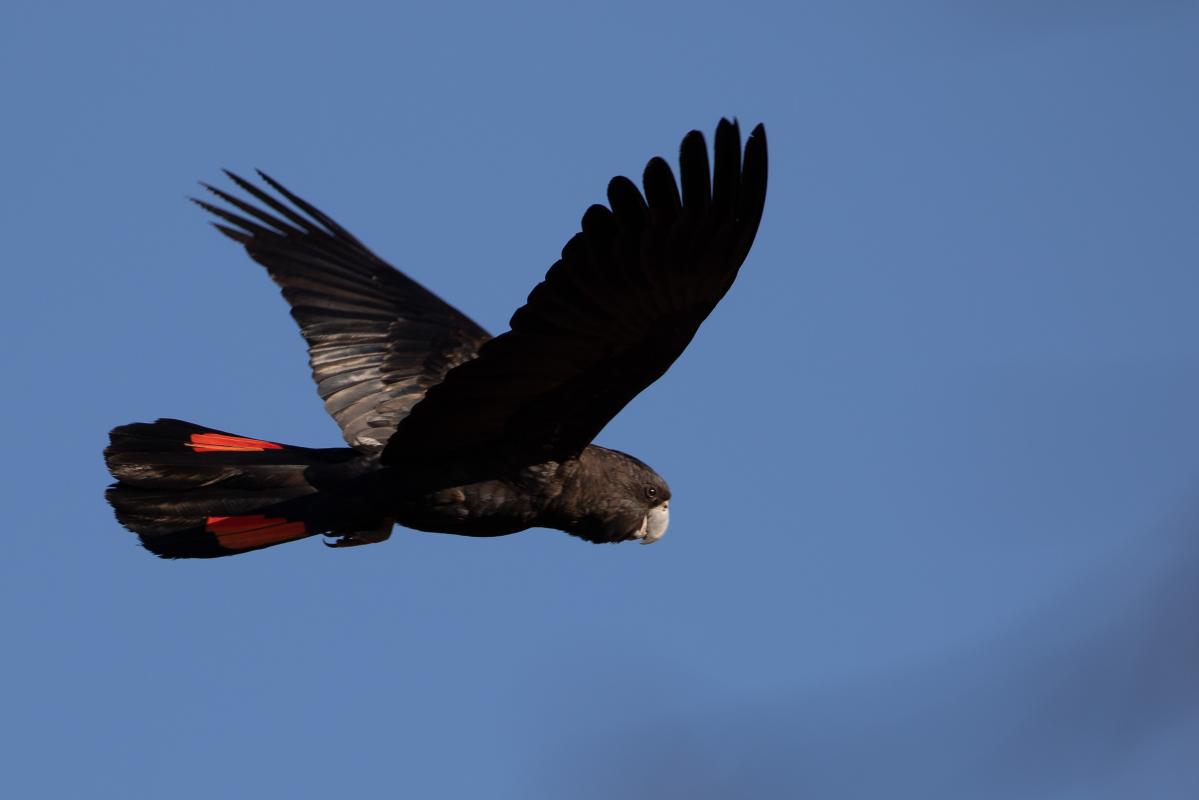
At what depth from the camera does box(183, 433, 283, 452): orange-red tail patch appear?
8.16m

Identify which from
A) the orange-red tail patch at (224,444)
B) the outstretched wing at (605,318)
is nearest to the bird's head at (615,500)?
the outstretched wing at (605,318)

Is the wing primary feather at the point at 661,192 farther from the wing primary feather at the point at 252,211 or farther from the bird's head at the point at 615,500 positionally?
the wing primary feather at the point at 252,211

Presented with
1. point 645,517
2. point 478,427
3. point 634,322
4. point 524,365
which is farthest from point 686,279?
point 645,517

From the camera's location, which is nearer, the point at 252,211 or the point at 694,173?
the point at 694,173

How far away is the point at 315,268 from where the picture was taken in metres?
9.64

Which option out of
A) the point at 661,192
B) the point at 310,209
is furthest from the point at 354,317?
the point at 661,192

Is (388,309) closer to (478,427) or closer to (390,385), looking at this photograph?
(390,385)

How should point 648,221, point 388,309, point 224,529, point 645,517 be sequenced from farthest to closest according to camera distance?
point 388,309
point 645,517
point 224,529
point 648,221

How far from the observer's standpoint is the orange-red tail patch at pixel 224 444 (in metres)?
8.16

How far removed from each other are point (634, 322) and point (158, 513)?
242 centimetres

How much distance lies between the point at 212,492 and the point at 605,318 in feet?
6.95

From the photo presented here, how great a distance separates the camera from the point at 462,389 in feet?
24.8

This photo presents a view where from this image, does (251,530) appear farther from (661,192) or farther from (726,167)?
(726,167)

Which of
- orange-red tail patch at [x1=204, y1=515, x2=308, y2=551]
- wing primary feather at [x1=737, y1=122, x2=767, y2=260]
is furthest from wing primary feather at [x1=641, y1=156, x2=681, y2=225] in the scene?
orange-red tail patch at [x1=204, y1=515, x2=308, y2=551]
